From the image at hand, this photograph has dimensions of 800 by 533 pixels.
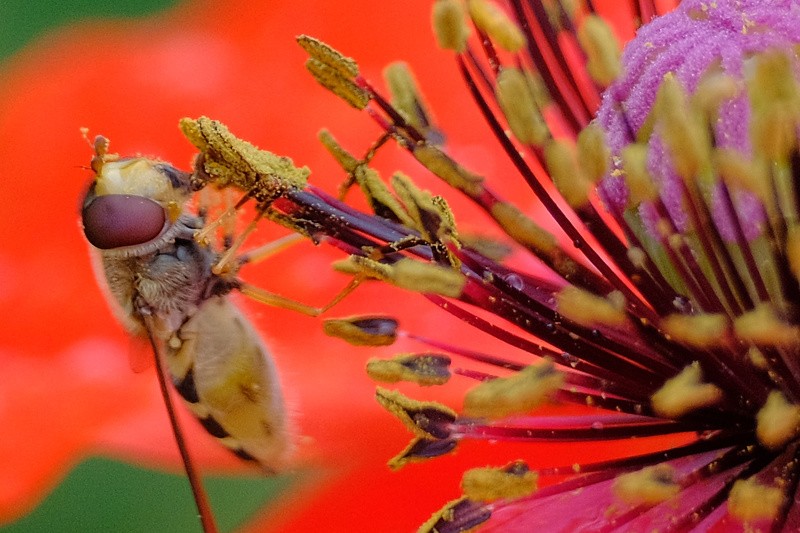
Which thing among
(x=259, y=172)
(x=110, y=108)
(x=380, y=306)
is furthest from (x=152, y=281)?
(x=110, y=108)

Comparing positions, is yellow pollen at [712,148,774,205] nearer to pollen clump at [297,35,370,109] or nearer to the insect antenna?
pollen clump at [297,35,370,109]

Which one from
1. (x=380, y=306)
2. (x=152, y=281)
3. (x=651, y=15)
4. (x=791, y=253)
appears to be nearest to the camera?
(x=791, y=253)

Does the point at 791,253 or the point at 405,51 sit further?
the point at 405,51

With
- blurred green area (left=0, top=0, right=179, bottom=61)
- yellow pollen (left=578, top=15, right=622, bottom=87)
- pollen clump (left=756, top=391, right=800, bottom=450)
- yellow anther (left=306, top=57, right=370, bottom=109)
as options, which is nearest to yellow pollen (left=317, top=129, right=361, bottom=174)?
yellow anther (left=306, top=57, right=370, bottom=109)

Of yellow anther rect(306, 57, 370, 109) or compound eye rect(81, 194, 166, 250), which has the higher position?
yellow anther rect(306, 57, 370, 109)

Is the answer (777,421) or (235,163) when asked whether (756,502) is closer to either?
(777,421)

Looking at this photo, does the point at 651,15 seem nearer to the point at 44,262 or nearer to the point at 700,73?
the point at 700,73

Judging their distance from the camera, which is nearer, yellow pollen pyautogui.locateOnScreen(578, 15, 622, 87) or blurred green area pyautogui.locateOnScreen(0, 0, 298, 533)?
yellow pollen pyautogui.locateOnScreen(578, 15, 622, 87)

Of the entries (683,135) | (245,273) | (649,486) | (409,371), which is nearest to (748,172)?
(683,135)
